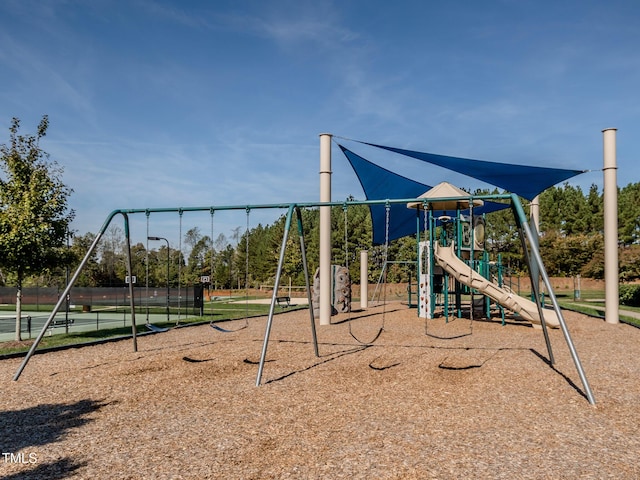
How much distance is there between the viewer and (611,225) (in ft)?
44.0

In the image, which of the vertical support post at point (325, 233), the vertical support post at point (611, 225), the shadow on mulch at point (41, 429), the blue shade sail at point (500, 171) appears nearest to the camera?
the shadow on mulch at point (41, 429)

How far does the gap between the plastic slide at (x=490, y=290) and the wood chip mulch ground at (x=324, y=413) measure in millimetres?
2903

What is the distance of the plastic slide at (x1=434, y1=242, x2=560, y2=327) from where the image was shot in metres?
12.3

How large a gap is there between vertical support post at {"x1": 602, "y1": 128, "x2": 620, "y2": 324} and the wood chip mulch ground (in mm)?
4308

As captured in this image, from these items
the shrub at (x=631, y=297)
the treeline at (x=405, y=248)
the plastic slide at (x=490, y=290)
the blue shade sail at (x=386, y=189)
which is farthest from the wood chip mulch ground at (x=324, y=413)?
the treeline at (x=405, y=248)

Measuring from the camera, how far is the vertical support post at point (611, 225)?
43.2ft

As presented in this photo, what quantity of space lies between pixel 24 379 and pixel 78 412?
222 centimetres

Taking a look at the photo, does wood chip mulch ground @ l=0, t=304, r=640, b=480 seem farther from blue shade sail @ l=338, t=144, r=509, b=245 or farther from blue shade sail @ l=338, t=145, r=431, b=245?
blue shade sail @ l=338, t=145, r=431, b=245

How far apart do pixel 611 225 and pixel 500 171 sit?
371 centimetres

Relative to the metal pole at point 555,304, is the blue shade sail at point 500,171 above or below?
above

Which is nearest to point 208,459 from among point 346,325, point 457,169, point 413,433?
point 413,433

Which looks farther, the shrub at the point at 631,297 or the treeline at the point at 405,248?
the treeline at the point at 405,248

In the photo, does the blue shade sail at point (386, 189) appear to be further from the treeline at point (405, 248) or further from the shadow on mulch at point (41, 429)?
the treeline at point (405, 248)

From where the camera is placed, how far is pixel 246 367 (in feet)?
25.0
